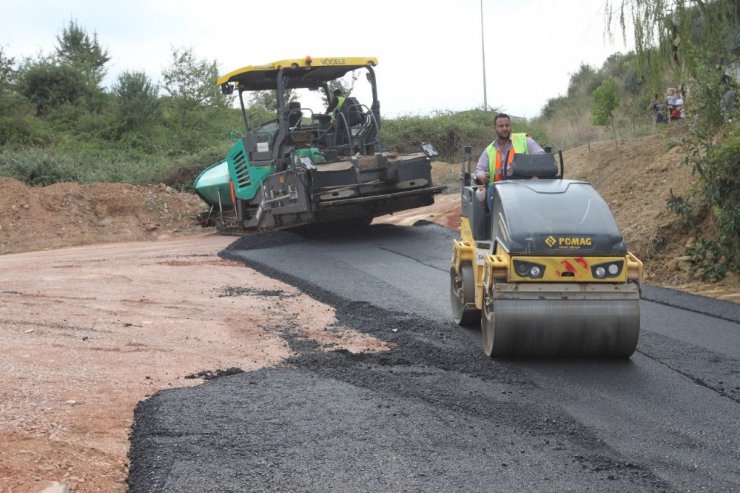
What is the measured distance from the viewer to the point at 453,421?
15.3ft

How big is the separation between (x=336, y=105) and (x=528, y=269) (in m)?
7.95

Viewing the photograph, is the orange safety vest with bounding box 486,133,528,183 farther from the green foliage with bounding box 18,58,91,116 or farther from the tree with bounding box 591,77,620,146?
the green foliage with bounding box 18,58,91,116

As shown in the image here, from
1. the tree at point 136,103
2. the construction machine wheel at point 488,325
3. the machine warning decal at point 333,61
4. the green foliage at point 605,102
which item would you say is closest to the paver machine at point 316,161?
the machine warning decal at point 333,61

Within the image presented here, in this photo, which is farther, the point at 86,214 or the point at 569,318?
the point at 86,214

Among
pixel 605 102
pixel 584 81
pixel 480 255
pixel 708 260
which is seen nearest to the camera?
pixel 480 255

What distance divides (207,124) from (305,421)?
80.6ft

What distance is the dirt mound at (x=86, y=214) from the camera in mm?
15906

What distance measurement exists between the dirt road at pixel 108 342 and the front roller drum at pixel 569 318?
4.35 feet

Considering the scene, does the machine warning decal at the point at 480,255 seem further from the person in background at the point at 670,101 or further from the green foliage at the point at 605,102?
the green foliage at the point at 605,102

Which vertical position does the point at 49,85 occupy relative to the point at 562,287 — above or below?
above

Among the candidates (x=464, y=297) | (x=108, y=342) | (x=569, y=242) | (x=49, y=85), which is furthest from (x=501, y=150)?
(x=49, y=85)

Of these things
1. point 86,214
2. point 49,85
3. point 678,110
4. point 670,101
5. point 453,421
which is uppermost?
point 49,85

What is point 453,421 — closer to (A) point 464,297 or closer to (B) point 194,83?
(A) point 464,297

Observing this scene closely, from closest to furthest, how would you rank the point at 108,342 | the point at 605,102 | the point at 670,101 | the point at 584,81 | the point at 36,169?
the point at 108,342
the point at 670,101
the point at 605,102
the point at 36,169
the point at 584,81
